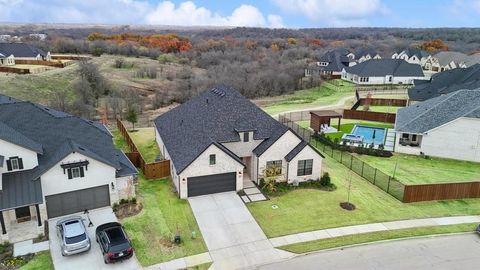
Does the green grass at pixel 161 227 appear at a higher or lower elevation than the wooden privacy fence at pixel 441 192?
lower

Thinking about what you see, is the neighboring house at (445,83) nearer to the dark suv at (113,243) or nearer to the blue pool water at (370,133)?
the blue pool water at (370,133)

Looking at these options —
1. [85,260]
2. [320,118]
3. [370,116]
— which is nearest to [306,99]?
[370,116]

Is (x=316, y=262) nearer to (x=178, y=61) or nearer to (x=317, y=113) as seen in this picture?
(x=317, y=113)

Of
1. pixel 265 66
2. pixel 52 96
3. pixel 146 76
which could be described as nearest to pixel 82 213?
pixel 52 96

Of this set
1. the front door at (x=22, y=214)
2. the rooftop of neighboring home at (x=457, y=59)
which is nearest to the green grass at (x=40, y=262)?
the front door at (x=22, y=214)

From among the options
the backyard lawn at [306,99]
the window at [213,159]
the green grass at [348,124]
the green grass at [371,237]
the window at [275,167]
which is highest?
the window at [213,159]

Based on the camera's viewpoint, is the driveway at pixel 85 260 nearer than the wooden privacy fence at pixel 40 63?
Yes

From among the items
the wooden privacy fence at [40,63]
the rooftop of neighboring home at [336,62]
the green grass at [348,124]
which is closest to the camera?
the green grass at [348,124]
